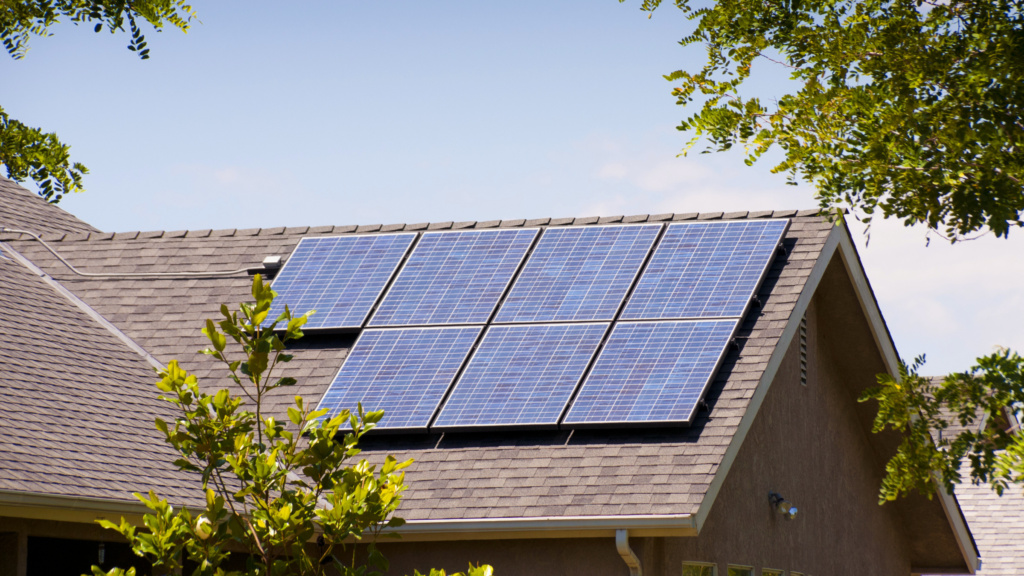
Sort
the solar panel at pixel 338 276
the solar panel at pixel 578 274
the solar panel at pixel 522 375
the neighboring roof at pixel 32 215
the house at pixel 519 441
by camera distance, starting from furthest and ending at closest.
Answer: the neighboring roof at pixel 32 215 → the solar panel at pixel 338 276 → the solar panel at pixel 578 274 → the solar panel at pixel 522 375 → the house at pixel 519 441

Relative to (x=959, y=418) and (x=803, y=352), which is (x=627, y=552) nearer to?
(x=959, y=418)

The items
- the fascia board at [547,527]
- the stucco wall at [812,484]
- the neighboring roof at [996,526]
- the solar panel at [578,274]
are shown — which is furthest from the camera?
the neighboring roof at [996,526]

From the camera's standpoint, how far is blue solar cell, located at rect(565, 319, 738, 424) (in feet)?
40.5

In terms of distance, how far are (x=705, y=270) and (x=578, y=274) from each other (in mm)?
1393

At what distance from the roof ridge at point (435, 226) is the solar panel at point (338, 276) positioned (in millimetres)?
333

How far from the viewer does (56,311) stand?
48.5 feet

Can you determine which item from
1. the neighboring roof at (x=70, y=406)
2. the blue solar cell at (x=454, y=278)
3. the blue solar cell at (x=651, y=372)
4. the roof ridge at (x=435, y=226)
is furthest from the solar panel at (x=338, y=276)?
the blue solar cell at (x=651, y=372)

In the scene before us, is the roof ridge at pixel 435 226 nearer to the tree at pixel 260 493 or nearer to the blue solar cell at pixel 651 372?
the blue solar cell at pixel 651 372

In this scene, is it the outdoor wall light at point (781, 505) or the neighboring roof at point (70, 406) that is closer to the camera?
the neighboring roof at point (70, 406)

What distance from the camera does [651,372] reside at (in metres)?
12.8

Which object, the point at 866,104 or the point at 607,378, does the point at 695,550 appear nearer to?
the point at 607,378

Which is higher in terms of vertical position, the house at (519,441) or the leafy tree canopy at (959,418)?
the house at (519,441)

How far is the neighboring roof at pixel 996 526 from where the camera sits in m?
22.3

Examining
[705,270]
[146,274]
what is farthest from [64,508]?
[705,270]
